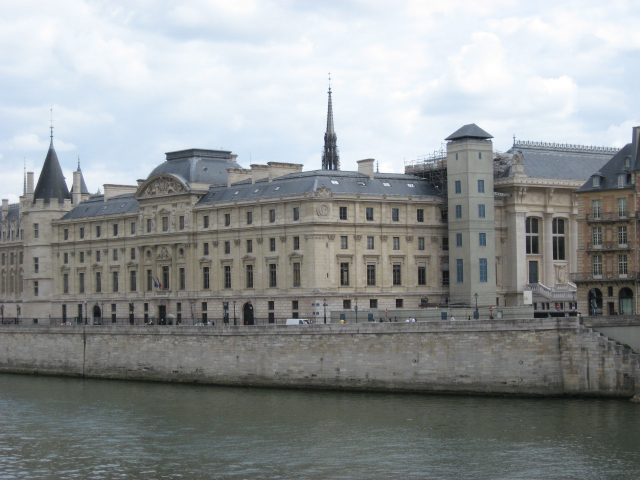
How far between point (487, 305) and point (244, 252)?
64.9 feet

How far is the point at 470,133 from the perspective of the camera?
92.1 m

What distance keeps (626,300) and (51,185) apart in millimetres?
63392

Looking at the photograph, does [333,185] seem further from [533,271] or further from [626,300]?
[626,300]

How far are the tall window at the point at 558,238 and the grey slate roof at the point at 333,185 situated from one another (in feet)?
34.4

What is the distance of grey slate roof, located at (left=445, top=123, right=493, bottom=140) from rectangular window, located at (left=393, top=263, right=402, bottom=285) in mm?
10631

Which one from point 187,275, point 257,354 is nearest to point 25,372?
point 187,275

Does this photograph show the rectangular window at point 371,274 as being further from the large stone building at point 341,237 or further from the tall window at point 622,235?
the tall window at point 622,235

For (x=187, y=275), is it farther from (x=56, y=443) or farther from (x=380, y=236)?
(x=56, y=443)

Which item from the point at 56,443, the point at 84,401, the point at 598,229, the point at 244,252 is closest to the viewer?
the point at 56,443

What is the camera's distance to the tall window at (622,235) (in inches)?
2985

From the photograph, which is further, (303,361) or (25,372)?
(25,372)

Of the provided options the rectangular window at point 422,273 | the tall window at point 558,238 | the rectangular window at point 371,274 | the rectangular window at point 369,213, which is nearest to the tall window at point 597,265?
the rectangular window at point 422,273

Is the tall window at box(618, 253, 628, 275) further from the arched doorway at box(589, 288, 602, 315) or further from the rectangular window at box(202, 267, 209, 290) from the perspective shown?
the rectangular window at box(202, 267, 209, 290)

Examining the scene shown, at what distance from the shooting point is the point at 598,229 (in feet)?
253
